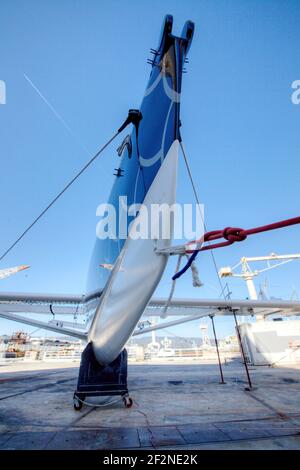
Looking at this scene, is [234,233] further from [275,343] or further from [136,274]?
[275,343]

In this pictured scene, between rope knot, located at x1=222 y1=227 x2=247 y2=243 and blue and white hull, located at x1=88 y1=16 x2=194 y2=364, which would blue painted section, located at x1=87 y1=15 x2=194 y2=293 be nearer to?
blue and white hull, located at x1=88 y1=16 x2=194 y2=364

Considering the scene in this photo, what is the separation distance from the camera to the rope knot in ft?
6.22

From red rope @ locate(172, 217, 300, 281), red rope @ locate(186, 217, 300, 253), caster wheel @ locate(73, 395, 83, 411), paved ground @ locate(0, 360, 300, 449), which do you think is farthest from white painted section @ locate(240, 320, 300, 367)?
red rope @ locate(186, 217, 300, 253)

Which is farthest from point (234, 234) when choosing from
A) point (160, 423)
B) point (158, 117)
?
point (160, 423)

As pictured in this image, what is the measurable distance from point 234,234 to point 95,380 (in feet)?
15.1

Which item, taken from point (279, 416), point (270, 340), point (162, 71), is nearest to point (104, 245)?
point (162, 71)

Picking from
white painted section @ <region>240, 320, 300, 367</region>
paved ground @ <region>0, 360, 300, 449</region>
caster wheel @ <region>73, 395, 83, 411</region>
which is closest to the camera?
paved ground @ <region>0, 360, 300, 449</region>

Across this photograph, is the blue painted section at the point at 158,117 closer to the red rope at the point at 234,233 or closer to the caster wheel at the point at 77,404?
the red rope at the point at 234,233

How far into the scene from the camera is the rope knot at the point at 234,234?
74.7 inches

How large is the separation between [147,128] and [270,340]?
17790 millimetres

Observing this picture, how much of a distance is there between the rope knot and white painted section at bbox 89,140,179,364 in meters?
0.97

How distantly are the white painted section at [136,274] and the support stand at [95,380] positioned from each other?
1486mm

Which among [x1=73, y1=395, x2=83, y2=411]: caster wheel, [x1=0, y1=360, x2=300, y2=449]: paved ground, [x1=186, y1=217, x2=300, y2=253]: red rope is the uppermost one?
[x1=186, y1=217, x2=300, y2=253]: red rope
